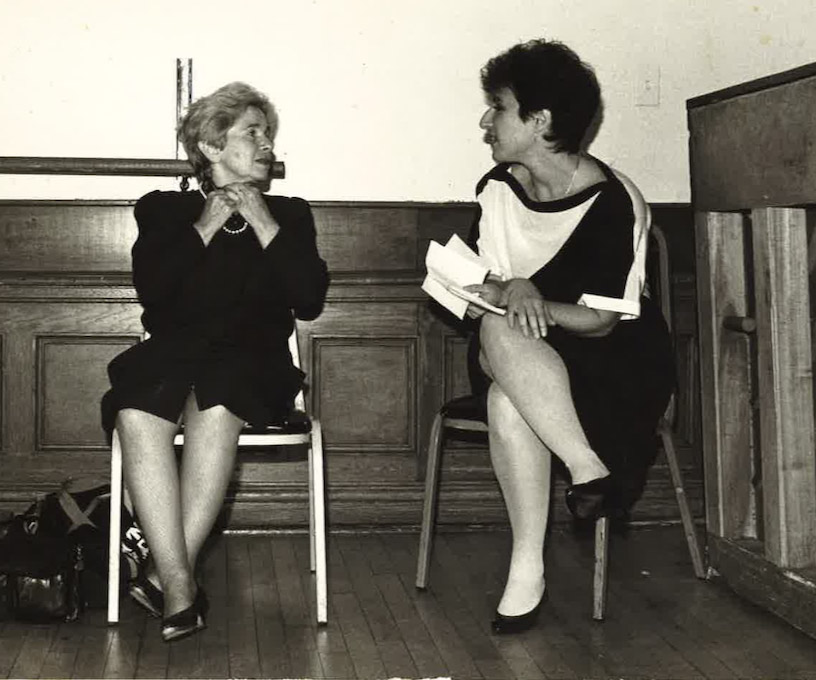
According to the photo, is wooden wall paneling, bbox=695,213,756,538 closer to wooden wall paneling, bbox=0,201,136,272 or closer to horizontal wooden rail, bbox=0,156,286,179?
horizontal wooden rail, bbox=0,156,286,179

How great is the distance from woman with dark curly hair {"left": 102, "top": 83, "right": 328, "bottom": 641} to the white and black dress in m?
0.48

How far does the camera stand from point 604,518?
2912mm

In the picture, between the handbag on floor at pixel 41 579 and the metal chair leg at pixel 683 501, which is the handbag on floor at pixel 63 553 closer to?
the handbag on floor at pixel 41 579

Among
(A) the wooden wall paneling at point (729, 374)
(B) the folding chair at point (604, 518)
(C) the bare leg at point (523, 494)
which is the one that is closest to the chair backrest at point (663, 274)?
(B) the folding chair at point (604, 518)

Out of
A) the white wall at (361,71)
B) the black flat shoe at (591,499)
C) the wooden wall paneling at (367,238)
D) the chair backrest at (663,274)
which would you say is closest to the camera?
the black flat shoe at (591,499)

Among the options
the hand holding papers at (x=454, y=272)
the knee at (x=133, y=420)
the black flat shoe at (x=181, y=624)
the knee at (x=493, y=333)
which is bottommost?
the black flat shoe at (x=181, y=624)

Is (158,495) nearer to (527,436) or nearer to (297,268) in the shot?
(297,268)

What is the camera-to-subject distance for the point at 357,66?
383cm

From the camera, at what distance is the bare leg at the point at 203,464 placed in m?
2.86

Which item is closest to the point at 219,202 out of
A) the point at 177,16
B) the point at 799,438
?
the point at 177,16

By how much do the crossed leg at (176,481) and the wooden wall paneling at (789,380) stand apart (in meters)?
1.17

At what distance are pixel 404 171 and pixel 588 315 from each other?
1146mm

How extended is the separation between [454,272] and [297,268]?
36 centimetres

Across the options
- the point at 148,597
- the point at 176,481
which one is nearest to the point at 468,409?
the point at 176,481
